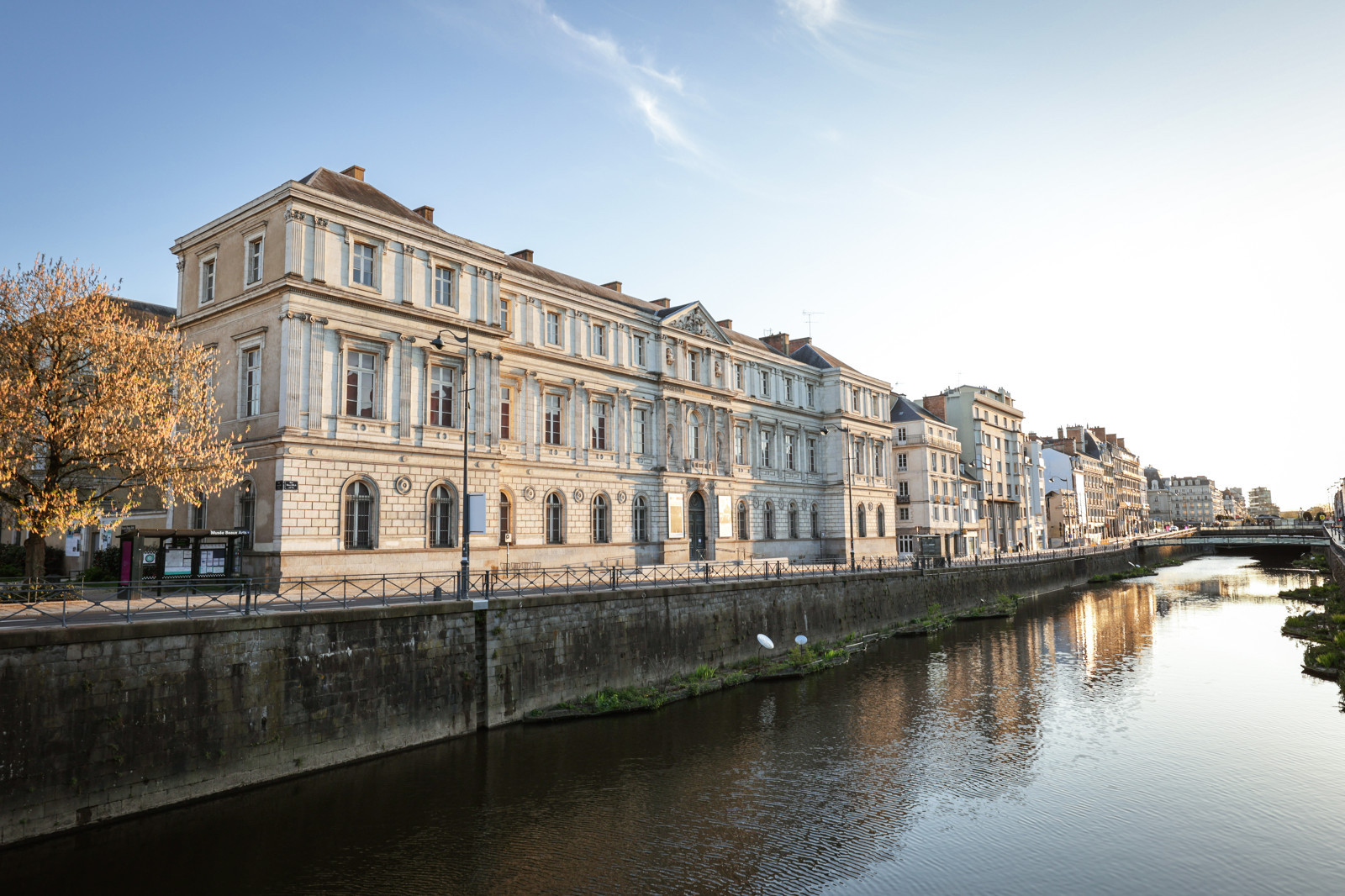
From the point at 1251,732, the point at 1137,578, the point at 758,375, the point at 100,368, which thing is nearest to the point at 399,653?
the point at 100,368

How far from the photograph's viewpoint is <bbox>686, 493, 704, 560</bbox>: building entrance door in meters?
46.6

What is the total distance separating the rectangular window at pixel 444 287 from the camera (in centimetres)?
3166

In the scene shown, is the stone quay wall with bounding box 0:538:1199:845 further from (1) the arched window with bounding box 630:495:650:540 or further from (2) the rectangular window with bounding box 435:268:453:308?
(2) the rectangular window with bounding box 435:268:453:308

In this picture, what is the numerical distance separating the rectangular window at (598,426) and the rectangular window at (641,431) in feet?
7.57

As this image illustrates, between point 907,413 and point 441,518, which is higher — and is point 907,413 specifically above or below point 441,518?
above

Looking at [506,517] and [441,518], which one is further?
[506,517]

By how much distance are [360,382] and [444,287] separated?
558cm

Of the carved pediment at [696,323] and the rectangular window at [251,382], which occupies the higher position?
the carved pediment at [696,323]

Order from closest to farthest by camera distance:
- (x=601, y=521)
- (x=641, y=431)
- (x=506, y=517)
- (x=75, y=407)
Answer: (x=75, y=407), (x=506, y=517), (x=601, y=521), (x=641, y=431)

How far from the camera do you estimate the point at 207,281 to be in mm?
31094

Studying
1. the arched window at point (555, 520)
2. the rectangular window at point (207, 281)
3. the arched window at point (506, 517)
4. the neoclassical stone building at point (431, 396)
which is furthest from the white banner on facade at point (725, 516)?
the rectangular window at point (207, 281)

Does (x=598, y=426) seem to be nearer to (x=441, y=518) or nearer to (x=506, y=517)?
(x=506, y=517)

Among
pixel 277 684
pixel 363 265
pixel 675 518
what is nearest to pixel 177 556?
pixel 277 684

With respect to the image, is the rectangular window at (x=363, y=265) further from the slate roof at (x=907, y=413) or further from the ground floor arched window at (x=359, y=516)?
the slate roof at (x=907, y=413)
